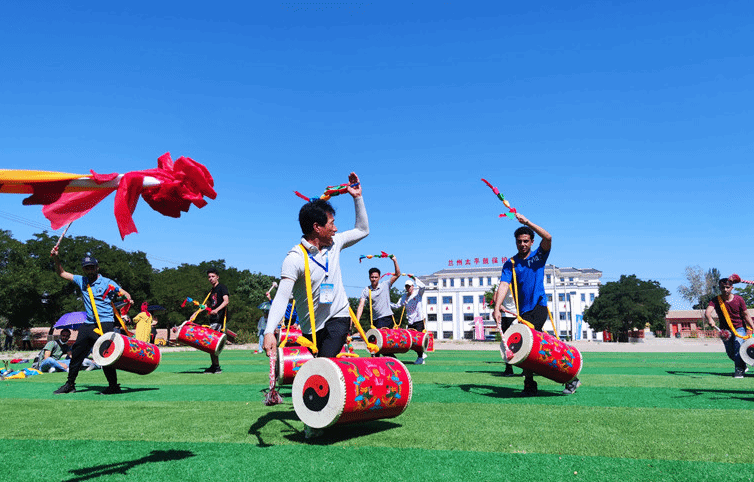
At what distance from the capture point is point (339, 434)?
4.47 meters

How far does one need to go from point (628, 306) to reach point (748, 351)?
63.7 metres

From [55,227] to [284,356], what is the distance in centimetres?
282

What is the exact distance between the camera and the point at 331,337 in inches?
181

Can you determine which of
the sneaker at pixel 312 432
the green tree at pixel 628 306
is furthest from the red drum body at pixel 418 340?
the green tree at pixel 628 306

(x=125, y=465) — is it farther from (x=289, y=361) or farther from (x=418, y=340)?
(x=418, y=340)

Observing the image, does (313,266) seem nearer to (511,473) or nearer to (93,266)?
(511,473)

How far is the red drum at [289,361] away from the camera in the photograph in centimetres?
518

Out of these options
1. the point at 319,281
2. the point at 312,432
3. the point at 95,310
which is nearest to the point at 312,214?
the point at 319,281

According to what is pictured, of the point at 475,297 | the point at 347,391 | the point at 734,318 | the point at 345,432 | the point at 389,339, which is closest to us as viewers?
the point at 347,391

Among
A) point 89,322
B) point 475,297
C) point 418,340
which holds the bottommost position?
point 418,340

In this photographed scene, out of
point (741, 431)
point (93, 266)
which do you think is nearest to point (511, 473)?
point (741, 431)

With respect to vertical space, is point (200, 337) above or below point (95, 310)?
below

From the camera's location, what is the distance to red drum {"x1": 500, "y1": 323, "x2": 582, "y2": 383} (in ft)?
20.7

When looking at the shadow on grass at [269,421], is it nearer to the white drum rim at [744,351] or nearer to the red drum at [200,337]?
the red drum at [200,337]
